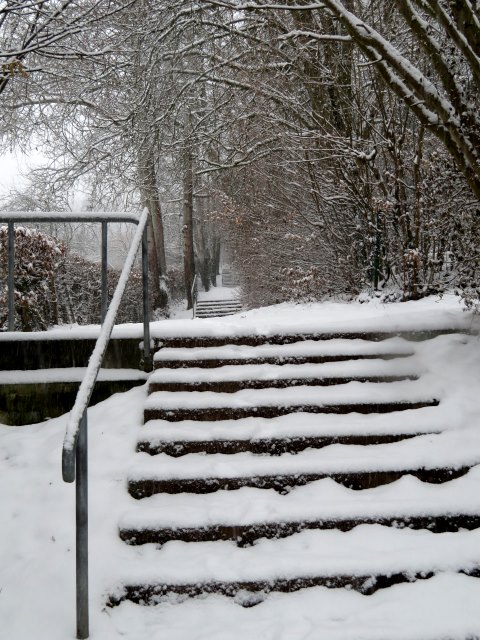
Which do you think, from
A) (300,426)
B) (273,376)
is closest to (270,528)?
(300,426)

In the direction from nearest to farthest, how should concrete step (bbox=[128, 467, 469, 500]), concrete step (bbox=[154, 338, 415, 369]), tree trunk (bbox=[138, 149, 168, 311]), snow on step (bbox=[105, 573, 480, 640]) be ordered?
1. snow on step (bbox=[105, 573, 480, 640])
2. concrete step (bbox=[128, 467, 469, 500])
3. concrete step (bbox=[154, 338, 415, 369])
4. tree trunk (bbox=[138, 149, 168, 311])

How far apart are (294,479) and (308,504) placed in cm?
17

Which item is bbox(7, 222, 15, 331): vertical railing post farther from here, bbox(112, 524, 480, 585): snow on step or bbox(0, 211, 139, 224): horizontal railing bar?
bbox(112, 524, 480, 585): snow on step

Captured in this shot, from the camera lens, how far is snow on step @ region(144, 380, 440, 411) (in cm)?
303

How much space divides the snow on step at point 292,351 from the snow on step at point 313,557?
1254 mm

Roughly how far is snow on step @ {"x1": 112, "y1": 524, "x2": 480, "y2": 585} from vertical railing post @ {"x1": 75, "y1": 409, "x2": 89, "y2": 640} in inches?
10.2

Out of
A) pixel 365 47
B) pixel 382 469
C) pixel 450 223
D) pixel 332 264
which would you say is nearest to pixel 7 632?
pixel 382 469

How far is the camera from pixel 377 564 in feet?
7.16

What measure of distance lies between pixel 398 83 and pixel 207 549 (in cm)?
314

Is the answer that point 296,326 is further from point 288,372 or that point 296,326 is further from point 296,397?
point 296,397

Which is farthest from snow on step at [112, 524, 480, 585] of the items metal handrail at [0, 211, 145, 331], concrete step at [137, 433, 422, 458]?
metal handrail at [0, 211, 145, 331]

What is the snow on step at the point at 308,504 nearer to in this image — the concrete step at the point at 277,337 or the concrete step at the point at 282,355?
the concrete step at the point at 282,355

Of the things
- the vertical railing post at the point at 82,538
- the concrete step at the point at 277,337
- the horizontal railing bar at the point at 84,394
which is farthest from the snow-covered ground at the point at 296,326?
the vertical railing post at the point at 82,538

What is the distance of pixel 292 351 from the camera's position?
3422 mm
